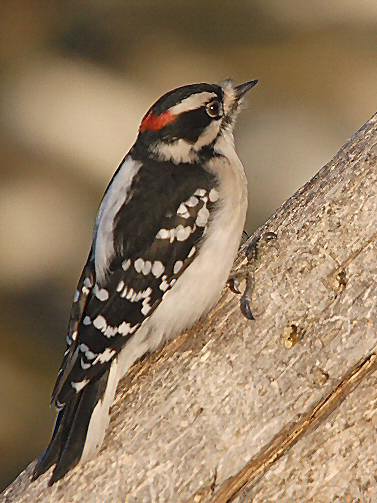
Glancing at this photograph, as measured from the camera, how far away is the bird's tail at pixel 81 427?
263cm

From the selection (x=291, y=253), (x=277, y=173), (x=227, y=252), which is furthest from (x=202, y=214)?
(x=277, y=173)

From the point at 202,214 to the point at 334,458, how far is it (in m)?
0.99

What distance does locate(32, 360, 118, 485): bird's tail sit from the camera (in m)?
2.63

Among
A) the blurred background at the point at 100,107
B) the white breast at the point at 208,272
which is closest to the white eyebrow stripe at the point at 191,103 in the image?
the white breast at the point at 208,272

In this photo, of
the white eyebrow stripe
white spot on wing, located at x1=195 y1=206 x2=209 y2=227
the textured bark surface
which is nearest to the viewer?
the textured bark surface

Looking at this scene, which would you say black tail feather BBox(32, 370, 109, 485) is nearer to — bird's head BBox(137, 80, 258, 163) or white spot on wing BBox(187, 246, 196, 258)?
white spot on wing BBox(187, 246, 196, 258)

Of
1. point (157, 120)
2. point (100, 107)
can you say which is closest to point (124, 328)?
point (157, 120)

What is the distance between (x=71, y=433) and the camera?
2758mm

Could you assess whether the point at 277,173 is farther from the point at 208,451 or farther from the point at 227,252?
the point at 208,451

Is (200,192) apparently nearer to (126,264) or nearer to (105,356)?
(126,264)

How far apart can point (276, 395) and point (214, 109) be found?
1249mm

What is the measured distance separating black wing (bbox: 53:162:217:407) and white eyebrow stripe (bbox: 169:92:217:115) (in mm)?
198

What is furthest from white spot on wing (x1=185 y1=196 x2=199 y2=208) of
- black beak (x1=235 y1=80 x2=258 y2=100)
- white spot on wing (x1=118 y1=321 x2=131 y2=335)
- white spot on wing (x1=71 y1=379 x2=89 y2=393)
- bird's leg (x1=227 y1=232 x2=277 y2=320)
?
white spot on wing (x1=71 y1=379 x2=89 y2=393)

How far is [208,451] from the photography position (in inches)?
101
